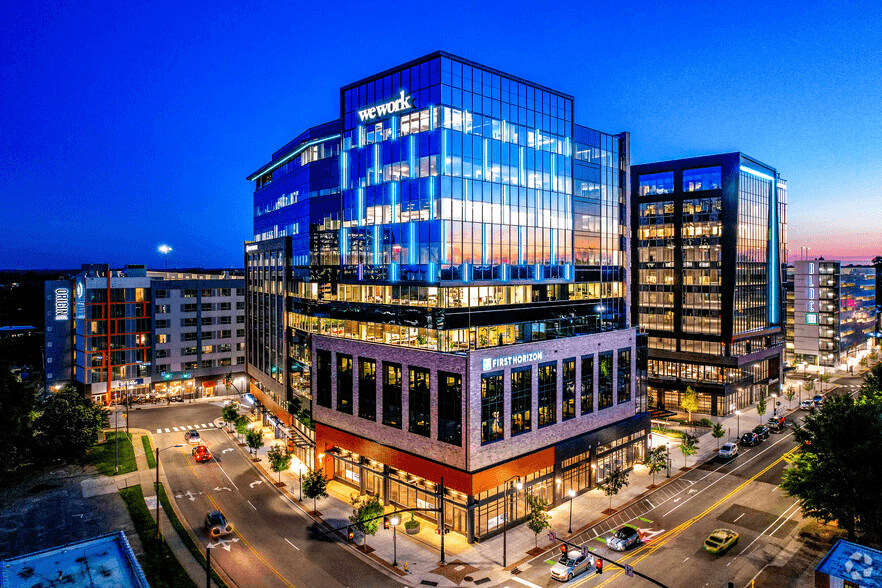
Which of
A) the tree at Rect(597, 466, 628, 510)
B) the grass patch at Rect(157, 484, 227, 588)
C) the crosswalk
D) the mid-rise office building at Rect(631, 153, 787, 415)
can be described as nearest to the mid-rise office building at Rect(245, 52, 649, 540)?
the tree at Rect(597, 466, 628, 510)

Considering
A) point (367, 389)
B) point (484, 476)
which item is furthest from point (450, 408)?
point (367, 389)

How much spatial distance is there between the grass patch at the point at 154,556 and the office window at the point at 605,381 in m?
44.3

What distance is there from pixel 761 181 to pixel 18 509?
123 m

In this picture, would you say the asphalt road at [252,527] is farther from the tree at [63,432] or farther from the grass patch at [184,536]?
the tree at [63,432]

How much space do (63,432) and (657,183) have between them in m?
104

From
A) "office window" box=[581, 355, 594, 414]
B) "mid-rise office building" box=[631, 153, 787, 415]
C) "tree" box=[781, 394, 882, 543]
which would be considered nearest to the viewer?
"tree" box=[781, 394, 882, 543]

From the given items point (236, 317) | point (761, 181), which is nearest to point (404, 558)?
point (236, 317)

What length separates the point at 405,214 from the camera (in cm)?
5469

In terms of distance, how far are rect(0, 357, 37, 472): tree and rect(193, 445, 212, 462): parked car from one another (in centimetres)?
1865

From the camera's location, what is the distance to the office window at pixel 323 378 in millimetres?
61250

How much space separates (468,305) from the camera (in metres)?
51.8

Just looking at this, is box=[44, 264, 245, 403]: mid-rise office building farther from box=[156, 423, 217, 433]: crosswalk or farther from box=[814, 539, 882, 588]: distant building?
box=[814, 539, 882, 588]: distant building

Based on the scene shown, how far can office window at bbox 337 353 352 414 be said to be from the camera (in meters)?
58.1

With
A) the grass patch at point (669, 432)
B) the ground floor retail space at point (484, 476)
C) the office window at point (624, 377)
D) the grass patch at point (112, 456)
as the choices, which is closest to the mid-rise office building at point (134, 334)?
the grass patch at point (112, 456)
